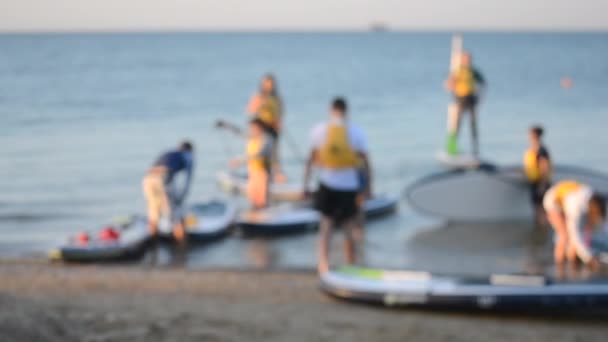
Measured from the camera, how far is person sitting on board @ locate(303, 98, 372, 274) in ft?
31.5

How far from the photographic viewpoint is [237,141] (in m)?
22.6

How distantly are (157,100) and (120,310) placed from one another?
94.0 feet

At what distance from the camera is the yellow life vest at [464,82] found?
18.3 meters

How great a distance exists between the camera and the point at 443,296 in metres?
8.64

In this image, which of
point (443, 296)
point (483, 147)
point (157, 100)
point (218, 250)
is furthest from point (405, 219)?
point (157, 100)

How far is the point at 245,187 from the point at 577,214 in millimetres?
6999

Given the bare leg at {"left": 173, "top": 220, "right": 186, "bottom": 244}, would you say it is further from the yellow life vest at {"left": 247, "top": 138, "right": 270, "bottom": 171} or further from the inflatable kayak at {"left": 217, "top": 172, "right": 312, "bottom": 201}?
the inflatable kayak at {"left": 217, "top": 172, "right": 312, "bottom": 201}

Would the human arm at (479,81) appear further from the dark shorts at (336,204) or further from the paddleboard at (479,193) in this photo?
the dark shorts at (336,204)

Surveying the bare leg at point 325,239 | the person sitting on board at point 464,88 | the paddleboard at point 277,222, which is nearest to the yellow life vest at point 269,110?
the paddleboard at point 277,222

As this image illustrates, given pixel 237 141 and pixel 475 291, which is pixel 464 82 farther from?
pixel 475 291

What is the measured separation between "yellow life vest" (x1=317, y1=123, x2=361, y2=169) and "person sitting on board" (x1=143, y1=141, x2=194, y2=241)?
2796 millimetres

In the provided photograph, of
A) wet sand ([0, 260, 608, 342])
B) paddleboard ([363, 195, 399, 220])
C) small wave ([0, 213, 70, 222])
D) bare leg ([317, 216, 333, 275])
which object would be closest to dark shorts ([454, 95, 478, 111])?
paddleboard ([363, 195, 399, 220])

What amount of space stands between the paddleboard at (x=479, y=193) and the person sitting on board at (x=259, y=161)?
1.82m

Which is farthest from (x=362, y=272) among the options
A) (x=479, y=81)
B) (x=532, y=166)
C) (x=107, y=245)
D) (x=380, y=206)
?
(x=479, y=81)
